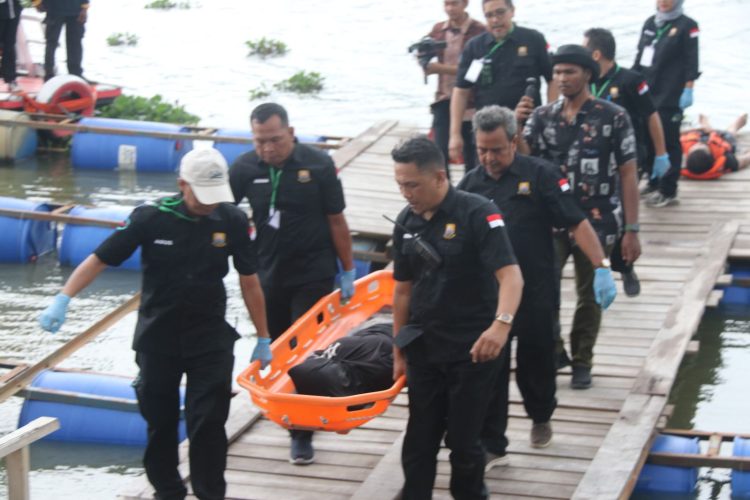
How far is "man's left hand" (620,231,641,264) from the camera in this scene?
Result: 732cm

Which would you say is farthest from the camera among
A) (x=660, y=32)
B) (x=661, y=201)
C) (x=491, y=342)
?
(x=661, y=201)

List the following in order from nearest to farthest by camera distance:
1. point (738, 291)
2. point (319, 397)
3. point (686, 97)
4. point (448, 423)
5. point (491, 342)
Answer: point (491, 342) < point (448, 423) < point (319, 397) < point (738, 291) < point (686, 97)

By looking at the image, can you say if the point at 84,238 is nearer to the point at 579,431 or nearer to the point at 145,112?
the point at 145,112

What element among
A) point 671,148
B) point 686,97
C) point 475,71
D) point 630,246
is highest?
point 475,71

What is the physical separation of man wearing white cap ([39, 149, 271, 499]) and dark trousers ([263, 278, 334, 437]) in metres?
0.97

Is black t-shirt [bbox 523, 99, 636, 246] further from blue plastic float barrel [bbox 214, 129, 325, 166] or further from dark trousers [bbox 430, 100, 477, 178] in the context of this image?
blue plastic float barrel [bbox 214, 129, 325, 166]

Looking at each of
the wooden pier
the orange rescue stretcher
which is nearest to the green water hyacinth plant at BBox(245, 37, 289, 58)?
the wooden pier

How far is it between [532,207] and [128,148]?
953cm

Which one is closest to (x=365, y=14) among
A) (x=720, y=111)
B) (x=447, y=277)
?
(x=720, y=111)

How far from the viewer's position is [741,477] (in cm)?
722

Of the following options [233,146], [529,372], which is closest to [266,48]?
[233,146]

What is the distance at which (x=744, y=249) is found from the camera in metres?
10.4

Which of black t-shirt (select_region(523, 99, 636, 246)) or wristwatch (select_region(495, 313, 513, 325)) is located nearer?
wristwatch (select_region(495, 313, 513, 325))

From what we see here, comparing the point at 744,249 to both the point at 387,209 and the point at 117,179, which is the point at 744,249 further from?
the point at 117,179
